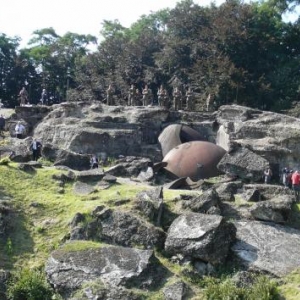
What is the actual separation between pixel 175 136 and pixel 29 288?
11297mm

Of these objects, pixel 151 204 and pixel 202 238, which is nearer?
pixel 202 238

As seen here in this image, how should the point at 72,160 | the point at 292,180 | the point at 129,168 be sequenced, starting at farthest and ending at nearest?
1. the point at 72,160
2. the point at 129,168
3. the point at 292,180

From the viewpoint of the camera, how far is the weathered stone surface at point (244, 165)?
18.3 m

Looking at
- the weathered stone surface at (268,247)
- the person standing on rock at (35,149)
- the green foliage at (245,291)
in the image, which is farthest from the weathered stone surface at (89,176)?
the green foliage at (245,291)

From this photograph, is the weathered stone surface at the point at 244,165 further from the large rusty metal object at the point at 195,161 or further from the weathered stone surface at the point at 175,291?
the weathered stone surface at the point at 175,291

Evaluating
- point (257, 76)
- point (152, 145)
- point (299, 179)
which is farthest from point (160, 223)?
point (257, 76)

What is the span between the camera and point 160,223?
13844 millimetres

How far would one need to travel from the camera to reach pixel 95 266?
12.3m

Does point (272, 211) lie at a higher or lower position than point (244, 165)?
lower

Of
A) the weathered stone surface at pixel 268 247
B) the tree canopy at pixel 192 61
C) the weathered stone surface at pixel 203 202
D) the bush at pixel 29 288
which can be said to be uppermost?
the tree canopy at pixel 192 61

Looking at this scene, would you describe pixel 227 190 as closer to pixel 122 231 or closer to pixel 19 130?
pixel 122 231

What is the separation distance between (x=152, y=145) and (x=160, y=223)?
9689 mm

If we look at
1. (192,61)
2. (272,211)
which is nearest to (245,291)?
(272,211)

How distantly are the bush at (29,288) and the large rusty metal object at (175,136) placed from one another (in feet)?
34.8
